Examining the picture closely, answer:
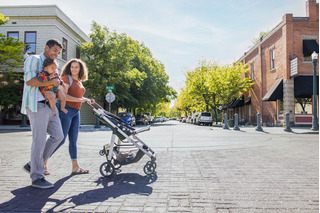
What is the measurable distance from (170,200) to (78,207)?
108 cm

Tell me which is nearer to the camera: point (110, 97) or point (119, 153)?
point (119, 153)

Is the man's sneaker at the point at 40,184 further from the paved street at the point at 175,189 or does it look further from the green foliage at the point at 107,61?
the green foliage at the point at 107,61

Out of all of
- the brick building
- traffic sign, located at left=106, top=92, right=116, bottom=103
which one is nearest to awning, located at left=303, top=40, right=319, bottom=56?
the brick building

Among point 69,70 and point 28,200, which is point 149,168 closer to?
point 28,200

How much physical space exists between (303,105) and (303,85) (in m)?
1.86

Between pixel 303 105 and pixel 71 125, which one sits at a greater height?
pixel 303 105

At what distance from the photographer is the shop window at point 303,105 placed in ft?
72.5

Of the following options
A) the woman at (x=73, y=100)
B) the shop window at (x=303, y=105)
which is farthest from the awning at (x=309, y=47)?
the woman at (x=73, y=100)

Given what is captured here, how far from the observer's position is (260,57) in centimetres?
2820

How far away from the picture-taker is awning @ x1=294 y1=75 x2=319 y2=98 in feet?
69.9

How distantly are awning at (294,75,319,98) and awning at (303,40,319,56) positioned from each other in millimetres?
1987

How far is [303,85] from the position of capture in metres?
21.5

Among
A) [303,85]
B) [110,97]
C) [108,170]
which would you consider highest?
[303,85]

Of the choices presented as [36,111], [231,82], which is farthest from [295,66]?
[36,111]
